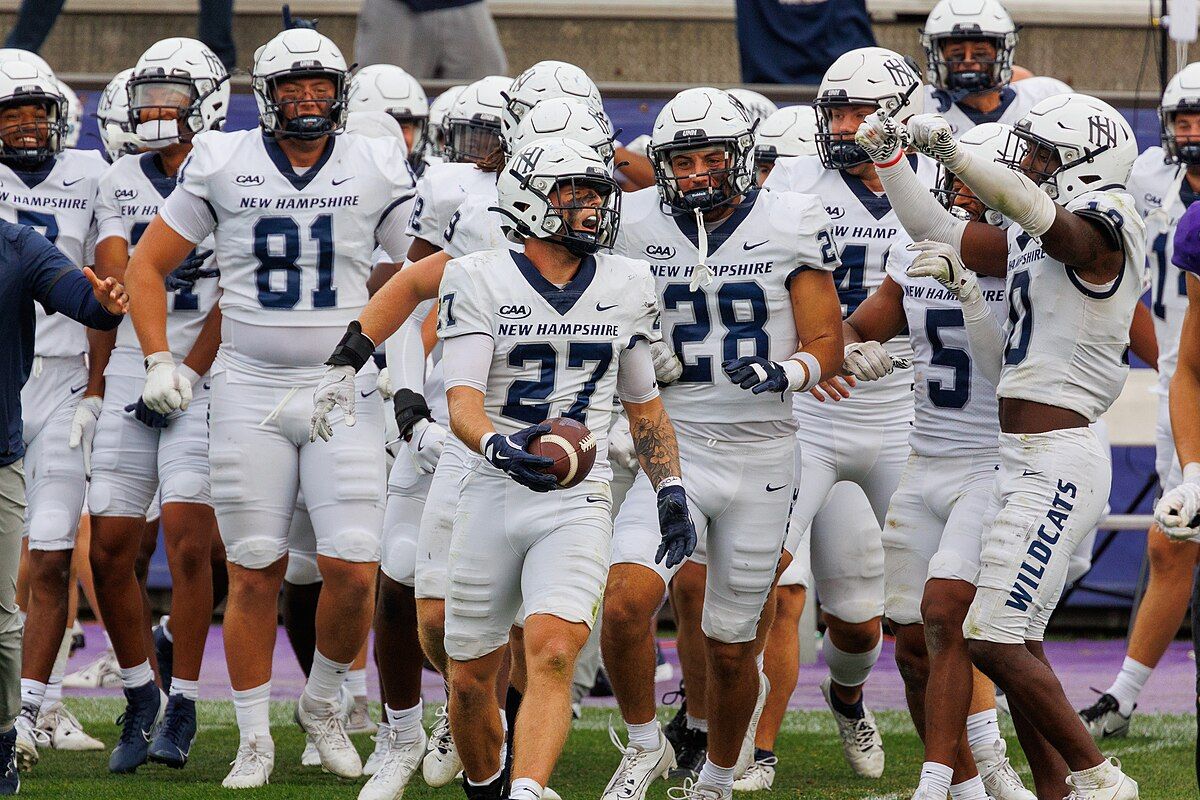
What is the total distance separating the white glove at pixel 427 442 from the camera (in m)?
5.14

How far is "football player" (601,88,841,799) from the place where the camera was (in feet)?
16.2

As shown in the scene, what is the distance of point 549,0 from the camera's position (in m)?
10.7

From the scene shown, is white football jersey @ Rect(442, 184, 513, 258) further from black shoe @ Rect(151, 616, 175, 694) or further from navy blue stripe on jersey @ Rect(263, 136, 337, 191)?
black shoe @ Rect(151, 616, 175, 694)

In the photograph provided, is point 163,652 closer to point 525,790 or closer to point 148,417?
point 148,417

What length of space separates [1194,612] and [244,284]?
2880mm

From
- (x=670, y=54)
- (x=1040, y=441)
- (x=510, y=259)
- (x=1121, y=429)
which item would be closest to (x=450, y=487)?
(x=510, y=259)

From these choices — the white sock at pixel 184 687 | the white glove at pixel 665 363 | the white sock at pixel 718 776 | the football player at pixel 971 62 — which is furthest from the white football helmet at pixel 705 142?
the white sock at pixel 184 687

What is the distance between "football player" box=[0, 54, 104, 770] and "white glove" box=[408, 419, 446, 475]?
141 centimetres

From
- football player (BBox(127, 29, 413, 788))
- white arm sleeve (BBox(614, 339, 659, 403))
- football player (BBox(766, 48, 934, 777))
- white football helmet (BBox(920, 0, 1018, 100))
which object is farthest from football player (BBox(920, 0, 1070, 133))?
white arm sleeve (BBox(614, 339, 659, 403))

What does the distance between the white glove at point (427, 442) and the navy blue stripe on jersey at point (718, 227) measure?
87cm

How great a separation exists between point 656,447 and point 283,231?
1.64m

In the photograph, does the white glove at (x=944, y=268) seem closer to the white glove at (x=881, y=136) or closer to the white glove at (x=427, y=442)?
the white glove at (x=881, y=136)

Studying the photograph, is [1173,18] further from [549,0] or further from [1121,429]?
[549,0]

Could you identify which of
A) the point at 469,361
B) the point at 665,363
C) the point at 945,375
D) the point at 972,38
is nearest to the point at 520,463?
the point at 469,361
